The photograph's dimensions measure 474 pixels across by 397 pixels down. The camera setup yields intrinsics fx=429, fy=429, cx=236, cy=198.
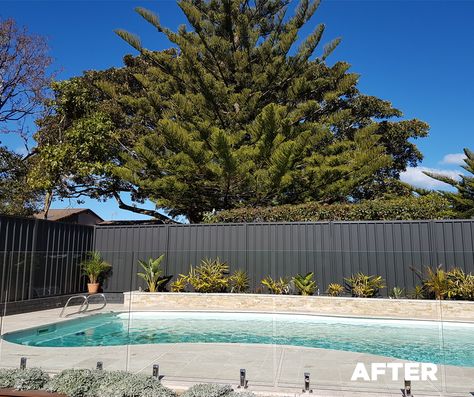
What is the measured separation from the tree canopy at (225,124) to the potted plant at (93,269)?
222 inches

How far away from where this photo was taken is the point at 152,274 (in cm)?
1153

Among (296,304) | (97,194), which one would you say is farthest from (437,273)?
(97,194)

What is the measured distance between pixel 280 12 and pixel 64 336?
17.4 m

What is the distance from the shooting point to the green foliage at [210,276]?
36.3 feet

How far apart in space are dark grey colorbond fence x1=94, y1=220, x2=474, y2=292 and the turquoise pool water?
1632 millimetres

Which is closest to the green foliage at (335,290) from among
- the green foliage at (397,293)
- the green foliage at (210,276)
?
the green foliage at (397,293)

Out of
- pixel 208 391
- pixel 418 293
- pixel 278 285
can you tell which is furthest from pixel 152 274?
pixel 208 391

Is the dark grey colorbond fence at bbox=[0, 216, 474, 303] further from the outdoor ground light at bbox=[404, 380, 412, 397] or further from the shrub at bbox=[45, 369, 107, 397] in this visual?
the outdoor ground light at bbox=[404, 380, 412, 397]

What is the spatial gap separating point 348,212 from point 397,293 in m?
2.74

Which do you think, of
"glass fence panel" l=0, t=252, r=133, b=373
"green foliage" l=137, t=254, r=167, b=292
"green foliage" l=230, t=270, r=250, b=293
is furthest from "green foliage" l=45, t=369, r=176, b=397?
"green foliage" l=137, t=254, r=167, b=292

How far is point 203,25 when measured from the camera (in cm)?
1880

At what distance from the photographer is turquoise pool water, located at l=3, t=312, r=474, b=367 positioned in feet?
19.5

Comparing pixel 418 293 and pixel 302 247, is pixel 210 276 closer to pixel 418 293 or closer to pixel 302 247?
pixel 302 247

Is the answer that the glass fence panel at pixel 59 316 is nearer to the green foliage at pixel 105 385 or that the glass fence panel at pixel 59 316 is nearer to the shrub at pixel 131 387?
the green foliage at pixel 105 385
